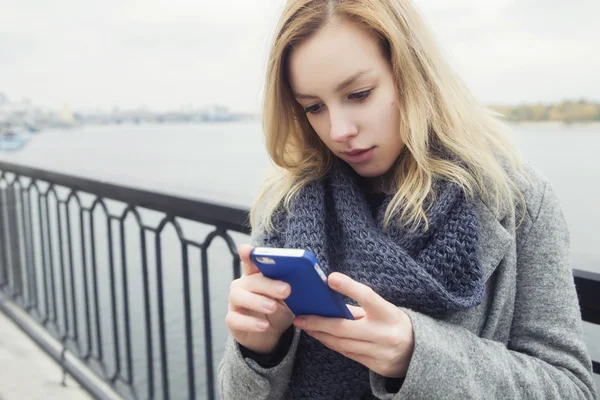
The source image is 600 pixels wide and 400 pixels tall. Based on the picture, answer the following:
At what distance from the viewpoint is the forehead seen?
1022 millimetres

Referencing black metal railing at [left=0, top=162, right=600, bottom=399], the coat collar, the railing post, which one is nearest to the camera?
the coat collar

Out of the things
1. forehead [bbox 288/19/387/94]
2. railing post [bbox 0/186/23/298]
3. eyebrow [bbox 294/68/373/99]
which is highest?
forehead [bbox 288/19/387/94]

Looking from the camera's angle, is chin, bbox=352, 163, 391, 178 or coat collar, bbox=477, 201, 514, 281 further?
chin, bbox=352, 163, 391, 178

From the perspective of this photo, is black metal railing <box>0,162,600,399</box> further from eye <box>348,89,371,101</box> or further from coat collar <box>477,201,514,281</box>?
eye <box>348,89,371,101</box>

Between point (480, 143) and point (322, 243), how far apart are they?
15.1 inches

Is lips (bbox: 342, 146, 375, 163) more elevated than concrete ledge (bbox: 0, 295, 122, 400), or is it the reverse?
lips (bbox: 342, 146, 375, 163)

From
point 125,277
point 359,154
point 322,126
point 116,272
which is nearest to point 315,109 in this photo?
point 322,126

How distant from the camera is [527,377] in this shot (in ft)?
3.04

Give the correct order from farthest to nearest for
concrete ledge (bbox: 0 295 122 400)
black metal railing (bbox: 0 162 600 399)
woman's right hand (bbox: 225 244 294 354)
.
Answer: concrete ledge (bbox: 0 295 122 400) → black metal railing (bbox: 0 162 600 399) → woman's right hand (bbox: 225 244 294 354)

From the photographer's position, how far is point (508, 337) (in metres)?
1.04

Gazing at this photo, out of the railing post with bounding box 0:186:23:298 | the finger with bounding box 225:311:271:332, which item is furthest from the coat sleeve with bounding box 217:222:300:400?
the railing post with bounding box 0:186:23:298

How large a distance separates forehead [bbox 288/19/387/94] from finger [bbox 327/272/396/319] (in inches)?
16.9

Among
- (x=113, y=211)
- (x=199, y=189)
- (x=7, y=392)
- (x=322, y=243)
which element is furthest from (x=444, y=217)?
(x=7, y=392)

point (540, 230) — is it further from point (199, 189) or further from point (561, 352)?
point (199, 189)
